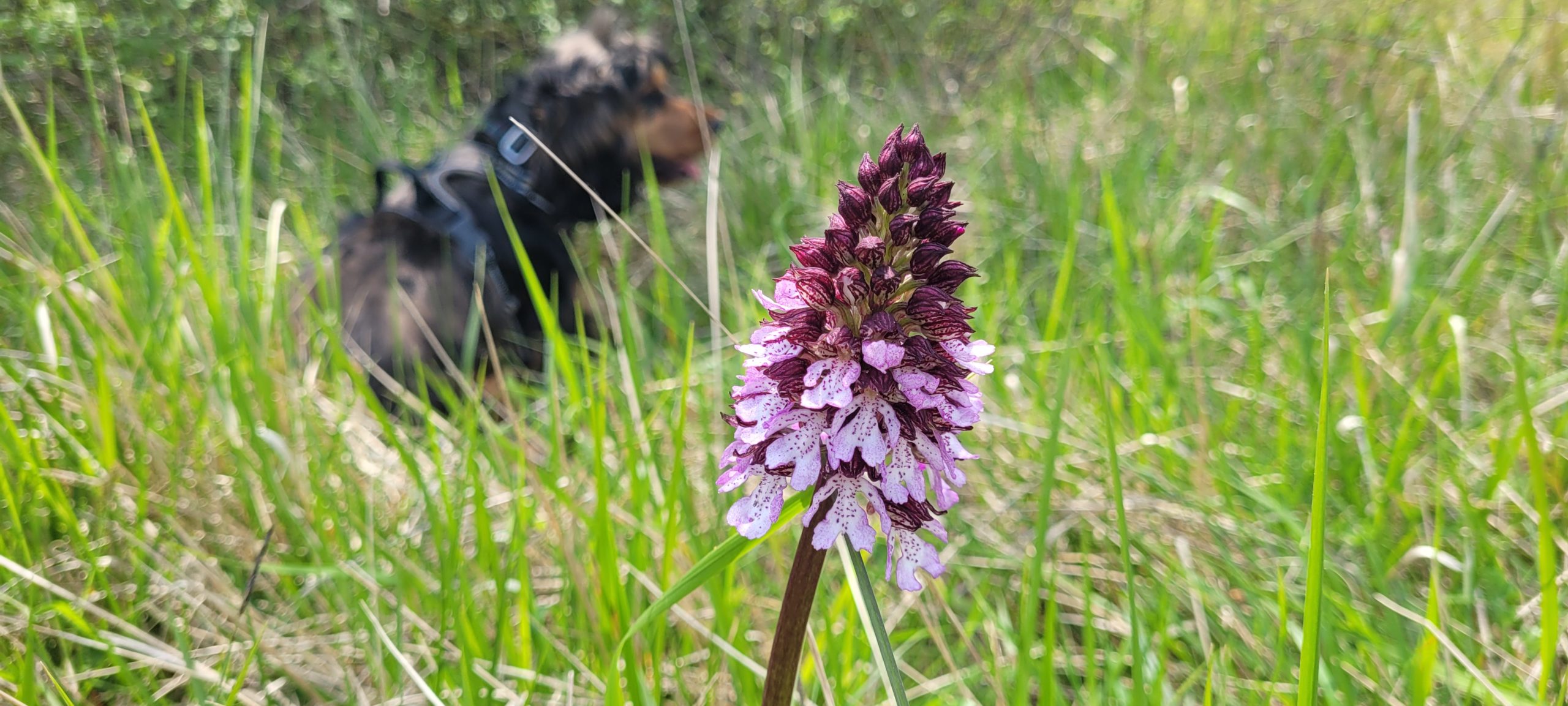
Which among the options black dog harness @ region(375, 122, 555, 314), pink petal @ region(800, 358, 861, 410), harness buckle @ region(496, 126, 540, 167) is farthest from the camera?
harness buckle @ region(496, 126, 540, 167)

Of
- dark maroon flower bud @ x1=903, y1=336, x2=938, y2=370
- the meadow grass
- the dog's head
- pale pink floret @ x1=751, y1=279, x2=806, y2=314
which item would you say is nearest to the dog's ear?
the dog's head

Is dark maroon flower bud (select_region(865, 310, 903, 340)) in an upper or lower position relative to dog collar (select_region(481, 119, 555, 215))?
lower

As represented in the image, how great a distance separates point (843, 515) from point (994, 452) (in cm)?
169

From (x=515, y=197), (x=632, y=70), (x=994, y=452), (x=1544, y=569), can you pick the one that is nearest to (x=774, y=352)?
(x=1544, y=569)

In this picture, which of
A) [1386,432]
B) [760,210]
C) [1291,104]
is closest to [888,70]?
[760,210]

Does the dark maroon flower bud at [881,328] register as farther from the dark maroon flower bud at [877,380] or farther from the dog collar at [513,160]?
the dog collar at [513,160]

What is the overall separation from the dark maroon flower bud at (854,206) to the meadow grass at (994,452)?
35cm

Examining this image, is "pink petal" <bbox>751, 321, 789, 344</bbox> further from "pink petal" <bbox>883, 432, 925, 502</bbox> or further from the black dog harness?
the black dog harness

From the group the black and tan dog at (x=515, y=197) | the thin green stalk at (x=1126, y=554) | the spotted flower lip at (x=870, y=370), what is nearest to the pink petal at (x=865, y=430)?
the spotted flower lip at (x=870, y=370)

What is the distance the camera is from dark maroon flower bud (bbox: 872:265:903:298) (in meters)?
0.79

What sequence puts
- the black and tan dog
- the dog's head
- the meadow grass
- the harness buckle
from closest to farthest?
the meadow grass → the black and tan dog → the harness buckle → the dog's head

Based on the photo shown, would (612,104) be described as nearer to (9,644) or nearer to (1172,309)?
(1172,309)

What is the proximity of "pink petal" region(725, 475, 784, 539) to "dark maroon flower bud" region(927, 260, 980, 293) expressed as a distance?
25cm

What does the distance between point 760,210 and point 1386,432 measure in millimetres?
2919
